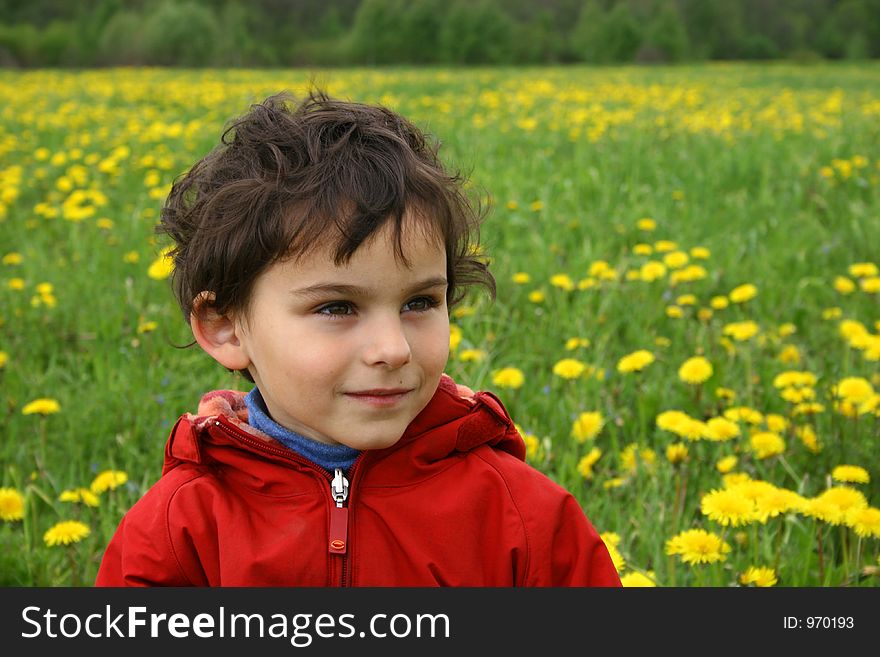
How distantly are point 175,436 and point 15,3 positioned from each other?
32.0m

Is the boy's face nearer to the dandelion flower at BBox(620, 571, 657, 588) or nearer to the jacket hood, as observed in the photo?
the jacket hood

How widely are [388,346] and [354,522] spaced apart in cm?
24

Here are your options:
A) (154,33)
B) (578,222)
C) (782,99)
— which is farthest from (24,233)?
(154,33)

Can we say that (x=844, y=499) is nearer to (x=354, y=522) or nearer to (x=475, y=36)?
(x=354, y=522)

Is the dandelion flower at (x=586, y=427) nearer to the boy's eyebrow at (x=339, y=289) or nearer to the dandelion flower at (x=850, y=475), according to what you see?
the dandelion flower at (x=850, y=475)

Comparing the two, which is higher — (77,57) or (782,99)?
(77,57)

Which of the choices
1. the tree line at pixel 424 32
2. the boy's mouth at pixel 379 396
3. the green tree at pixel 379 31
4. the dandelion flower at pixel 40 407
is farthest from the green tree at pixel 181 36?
the boy's mouth at pixel 379 396

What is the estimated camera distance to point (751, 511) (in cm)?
157

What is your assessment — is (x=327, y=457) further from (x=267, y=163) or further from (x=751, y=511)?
(x=751, y=511)

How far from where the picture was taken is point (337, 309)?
3.90 ft

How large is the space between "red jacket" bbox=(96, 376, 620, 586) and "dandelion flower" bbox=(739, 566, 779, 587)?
39 centimetres

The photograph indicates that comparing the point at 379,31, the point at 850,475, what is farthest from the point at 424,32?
the point at 850,475

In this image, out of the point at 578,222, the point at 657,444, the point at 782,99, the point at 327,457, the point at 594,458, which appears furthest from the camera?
the point at 782,99

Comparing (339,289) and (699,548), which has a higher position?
(339,289)
